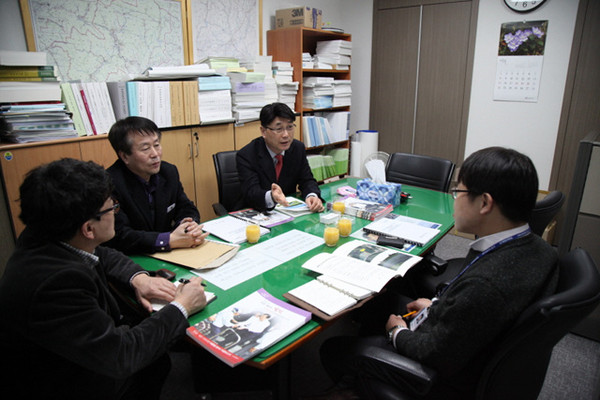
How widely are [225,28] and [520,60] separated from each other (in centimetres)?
283

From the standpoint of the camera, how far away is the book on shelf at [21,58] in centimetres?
220

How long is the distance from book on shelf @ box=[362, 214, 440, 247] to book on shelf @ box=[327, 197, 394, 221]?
44 millimetres

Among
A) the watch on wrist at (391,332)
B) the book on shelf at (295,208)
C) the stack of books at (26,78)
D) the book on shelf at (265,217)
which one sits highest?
the stack of books at (26,78)

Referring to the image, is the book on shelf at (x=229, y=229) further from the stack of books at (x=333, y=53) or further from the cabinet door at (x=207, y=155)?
the stack of books at (x=333, y=53)

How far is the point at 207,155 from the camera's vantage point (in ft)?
10.9

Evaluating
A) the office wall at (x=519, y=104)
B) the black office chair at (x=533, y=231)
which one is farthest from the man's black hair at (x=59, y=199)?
the office wall at (x=519, y=104)

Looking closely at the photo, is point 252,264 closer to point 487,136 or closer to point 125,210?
point 125,210

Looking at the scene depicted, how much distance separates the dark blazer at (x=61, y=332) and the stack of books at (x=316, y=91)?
10.6 feet

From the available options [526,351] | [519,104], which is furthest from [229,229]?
[519,104]

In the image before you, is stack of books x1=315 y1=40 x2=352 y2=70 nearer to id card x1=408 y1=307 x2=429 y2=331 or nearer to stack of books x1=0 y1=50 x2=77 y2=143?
stack of books x1=0 y1=50 x2=77 y2=143

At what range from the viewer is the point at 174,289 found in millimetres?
1411

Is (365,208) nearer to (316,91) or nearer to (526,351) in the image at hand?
(526,351)

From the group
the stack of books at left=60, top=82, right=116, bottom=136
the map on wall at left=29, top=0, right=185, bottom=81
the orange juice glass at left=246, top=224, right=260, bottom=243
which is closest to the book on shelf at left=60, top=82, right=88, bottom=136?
the stack of books at left=60, top=82, right=116, bottom=136

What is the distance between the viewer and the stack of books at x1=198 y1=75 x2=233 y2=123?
→ 3160 millimetres
